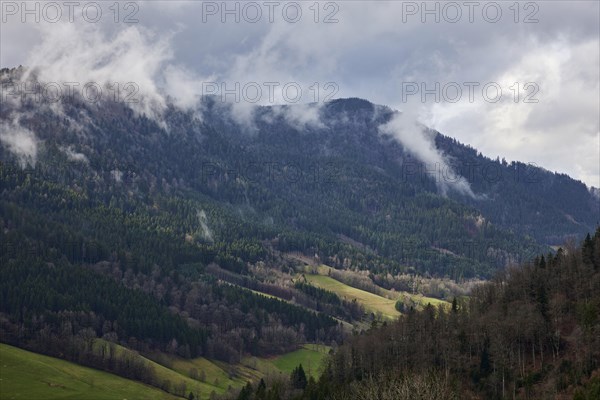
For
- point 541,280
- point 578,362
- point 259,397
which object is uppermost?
point 541,280

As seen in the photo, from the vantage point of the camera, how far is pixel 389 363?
186 metres

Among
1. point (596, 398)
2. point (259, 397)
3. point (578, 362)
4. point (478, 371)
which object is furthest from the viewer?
point (259, 397)

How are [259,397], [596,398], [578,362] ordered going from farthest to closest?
[259,397] < [578,362] < [596,398]

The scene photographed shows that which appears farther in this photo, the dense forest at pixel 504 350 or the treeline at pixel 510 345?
the treeline at pixel 510 345

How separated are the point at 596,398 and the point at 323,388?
214ft

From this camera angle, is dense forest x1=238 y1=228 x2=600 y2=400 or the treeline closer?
dense forest x1=238 y1=228 x2=600 y2=400

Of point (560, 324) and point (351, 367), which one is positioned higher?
point (560, 324)

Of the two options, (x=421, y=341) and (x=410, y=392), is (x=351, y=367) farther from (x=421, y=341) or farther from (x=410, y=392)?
(x=410, y=392)

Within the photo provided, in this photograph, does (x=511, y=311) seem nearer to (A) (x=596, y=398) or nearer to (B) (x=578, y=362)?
(B) (x=578, y=362)

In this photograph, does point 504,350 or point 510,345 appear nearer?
point 504,350

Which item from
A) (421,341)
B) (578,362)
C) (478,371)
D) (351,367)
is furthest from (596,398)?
(351,367)

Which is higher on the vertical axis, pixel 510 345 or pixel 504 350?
pixel 510 345

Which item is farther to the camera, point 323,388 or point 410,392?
point 323,388

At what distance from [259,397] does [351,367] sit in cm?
2680
